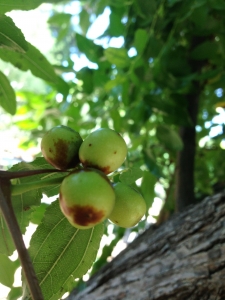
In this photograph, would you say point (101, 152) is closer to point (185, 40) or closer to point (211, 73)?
point (211, 73)

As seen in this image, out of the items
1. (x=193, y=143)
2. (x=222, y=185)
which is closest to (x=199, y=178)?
(x=222, y=185)

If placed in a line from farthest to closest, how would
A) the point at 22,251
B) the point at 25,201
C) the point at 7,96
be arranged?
the point at 7,96 < the point at 25,201 < the point at 22,251

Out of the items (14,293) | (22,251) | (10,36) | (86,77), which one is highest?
(86,77)

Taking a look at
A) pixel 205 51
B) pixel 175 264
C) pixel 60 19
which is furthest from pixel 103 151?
pixel 60 19

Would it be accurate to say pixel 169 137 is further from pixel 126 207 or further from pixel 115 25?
pixel 126 207

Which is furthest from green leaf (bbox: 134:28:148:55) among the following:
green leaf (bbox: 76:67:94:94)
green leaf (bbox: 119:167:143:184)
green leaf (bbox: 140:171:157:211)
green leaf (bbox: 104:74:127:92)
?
green leaf (bbox: 119:167:143:184)

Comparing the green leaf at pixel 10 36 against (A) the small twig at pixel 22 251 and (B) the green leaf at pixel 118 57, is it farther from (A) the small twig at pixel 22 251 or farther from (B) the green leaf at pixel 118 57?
(B) the green leaf at pixel 118 57

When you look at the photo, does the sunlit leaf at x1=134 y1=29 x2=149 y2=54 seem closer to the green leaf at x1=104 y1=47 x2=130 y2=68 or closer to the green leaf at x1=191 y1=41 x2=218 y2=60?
the green leaf at x1=104 y1=47 x2=130 y2=68

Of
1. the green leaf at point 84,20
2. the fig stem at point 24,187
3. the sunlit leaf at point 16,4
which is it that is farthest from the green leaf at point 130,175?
the green leaf at point 84,20
